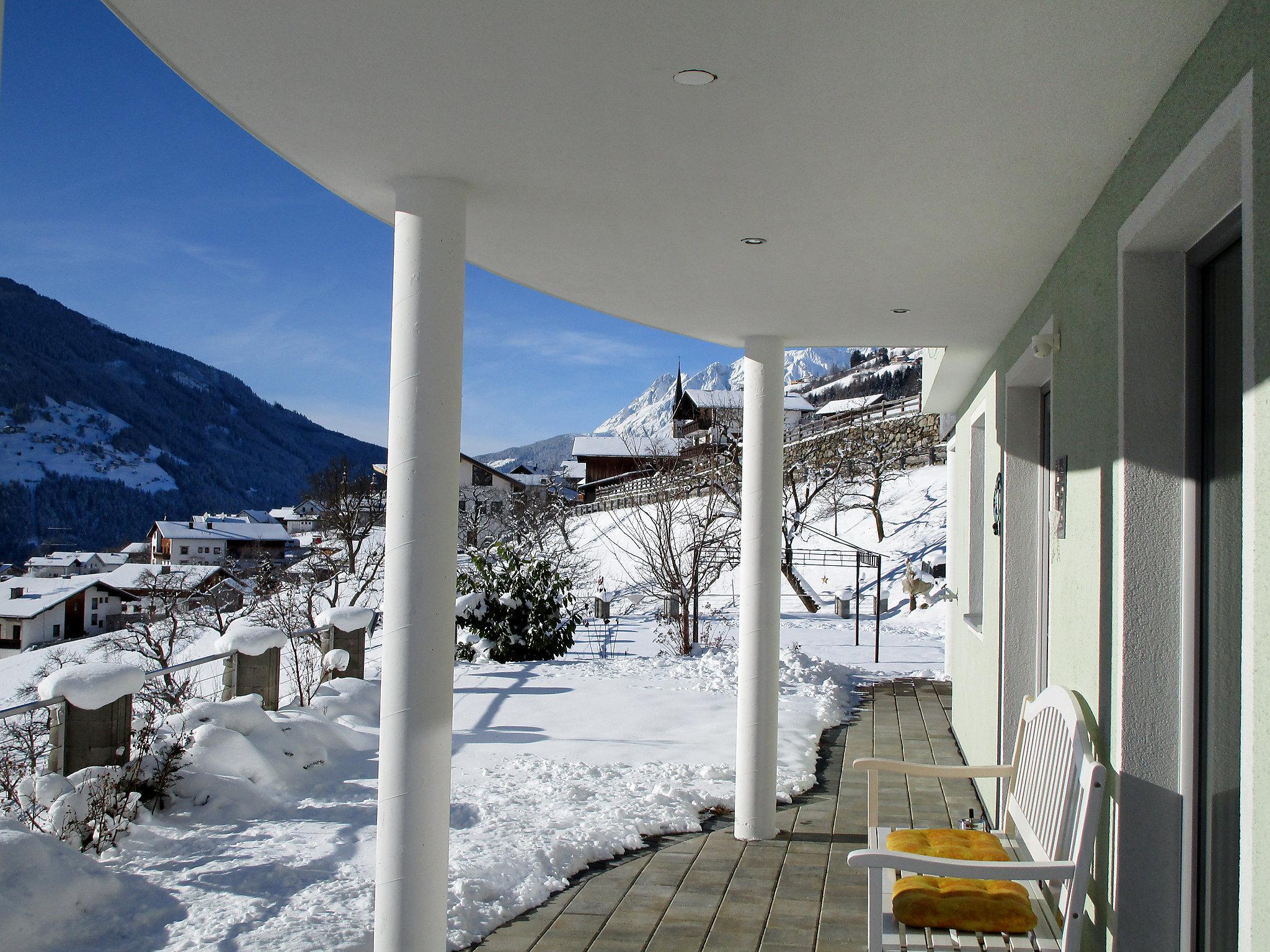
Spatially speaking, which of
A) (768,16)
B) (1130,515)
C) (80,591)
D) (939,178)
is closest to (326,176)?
(768,16)

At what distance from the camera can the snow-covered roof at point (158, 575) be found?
19031 millimetres

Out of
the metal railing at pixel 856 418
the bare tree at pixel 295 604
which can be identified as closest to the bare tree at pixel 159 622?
the bare tree at pixel 295 604

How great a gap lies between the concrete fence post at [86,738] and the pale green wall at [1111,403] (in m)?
4.12

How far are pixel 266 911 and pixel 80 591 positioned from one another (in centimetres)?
2578

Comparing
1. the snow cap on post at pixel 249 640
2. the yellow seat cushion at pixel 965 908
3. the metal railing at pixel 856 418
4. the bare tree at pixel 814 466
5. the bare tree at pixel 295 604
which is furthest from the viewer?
the metal railing at pixel 856 418

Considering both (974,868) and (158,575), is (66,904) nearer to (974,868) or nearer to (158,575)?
(974,868)

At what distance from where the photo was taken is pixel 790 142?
2.40m

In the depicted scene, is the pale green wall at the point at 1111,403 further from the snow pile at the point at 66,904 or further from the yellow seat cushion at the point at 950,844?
the snow pile at the point at 66,904

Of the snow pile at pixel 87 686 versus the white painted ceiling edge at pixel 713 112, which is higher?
the white painted ceiling edge at pixel 713 112

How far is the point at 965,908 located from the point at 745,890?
1383 mm

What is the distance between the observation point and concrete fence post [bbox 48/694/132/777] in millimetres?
4301

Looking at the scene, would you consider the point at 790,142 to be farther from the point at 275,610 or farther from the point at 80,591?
the point at 80,591

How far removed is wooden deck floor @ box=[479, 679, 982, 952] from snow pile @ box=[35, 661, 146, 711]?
2297 millimetres

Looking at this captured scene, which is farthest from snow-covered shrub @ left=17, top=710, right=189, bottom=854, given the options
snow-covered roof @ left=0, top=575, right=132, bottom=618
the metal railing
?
snow-covered roof @ left=0, top=575, right=132, bottom=618
